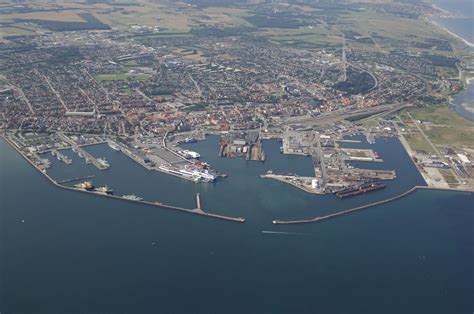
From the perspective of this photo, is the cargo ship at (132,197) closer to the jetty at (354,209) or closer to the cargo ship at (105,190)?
the cargo ship at (105,190)

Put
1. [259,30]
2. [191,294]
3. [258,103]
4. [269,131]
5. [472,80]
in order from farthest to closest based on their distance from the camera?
[259,30]
[472,80]
[258,103]
[269,131]
[191,294]

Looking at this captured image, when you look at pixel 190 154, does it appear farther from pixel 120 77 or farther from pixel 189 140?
pixel 120 77

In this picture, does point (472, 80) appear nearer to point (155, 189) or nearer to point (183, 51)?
point (183, 51)

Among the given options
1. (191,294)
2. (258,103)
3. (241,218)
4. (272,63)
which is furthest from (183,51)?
(191,294)

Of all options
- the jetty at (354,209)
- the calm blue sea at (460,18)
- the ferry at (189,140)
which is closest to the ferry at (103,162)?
the ferry at (189,140)

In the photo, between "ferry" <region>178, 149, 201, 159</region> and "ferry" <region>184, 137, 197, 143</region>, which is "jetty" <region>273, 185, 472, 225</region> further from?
"ferry" <region>184, 137, 197, 143</region>

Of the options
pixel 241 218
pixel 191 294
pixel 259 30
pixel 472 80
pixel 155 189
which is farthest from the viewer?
pixel 259 30

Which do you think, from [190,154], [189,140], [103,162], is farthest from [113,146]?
[190,154]

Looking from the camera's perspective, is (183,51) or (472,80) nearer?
(472,80)
